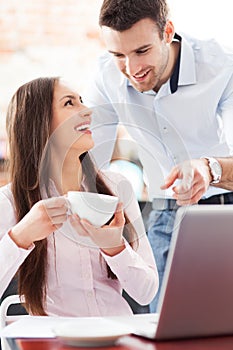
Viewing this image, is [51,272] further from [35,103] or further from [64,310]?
[35,103]

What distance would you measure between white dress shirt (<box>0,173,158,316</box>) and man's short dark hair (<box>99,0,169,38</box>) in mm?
468

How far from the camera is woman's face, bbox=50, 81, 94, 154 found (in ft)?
5.42

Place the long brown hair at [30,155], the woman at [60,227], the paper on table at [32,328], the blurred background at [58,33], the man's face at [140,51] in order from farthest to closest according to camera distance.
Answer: the blurred background at [58,33], the man's face at [140,51], the long brown hair at [30,155], the woman at [60,227], the paper on table at [32,328]

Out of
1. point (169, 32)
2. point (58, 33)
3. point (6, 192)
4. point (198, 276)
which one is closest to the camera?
point (198, 276)

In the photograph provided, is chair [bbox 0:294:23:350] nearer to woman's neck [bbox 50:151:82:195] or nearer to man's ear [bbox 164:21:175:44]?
woman's neck [bbox 50:151:82:195]

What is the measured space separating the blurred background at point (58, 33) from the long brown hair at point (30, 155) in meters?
1.61

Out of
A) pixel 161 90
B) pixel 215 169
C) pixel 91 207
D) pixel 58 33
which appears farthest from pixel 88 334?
pixel 58 33

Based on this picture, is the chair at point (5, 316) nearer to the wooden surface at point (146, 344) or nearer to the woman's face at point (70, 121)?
→ the wooden surface at point (146, 344)

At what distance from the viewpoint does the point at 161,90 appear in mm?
2178

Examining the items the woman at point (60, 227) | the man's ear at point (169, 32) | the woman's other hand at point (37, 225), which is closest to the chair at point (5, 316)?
the woman at point (60, 227)

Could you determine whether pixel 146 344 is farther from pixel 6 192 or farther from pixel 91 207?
pixel 6 192

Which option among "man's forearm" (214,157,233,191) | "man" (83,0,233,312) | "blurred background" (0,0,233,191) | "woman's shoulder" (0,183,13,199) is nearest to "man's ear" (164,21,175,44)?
"man" (83,0,233,312)

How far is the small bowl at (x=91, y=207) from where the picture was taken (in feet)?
4.77

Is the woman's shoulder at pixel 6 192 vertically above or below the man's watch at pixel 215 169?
above
